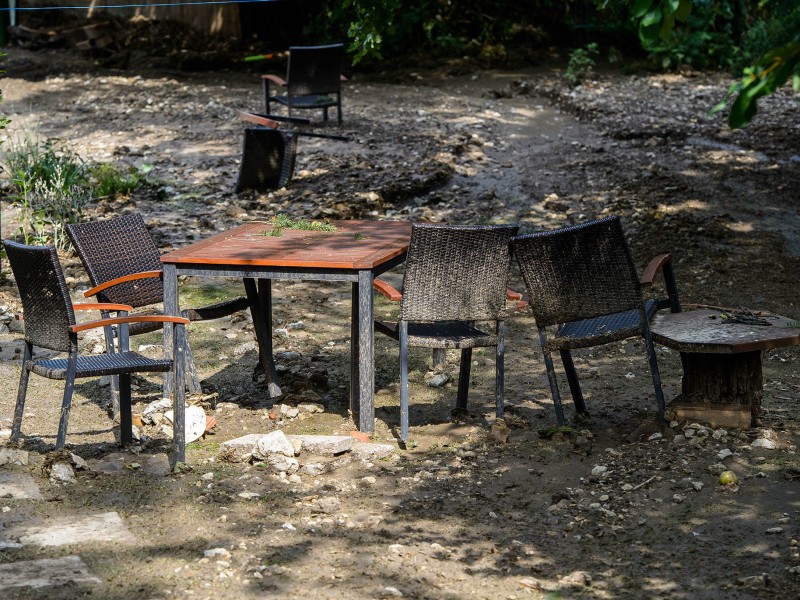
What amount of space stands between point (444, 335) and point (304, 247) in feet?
3.03

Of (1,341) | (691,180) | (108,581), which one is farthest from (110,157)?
(108,581)

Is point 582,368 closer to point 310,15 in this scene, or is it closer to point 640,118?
point 640,118

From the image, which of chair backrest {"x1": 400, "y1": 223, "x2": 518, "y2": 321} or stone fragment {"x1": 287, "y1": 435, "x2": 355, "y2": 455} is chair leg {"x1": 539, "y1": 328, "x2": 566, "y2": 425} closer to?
chair backrest {"x1": 400, "y1": 223, "x2": 518, "y2": 321}

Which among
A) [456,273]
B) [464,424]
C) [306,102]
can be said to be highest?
[306,102]

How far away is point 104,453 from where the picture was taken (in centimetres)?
586

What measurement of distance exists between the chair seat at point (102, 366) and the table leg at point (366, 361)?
3.30ft

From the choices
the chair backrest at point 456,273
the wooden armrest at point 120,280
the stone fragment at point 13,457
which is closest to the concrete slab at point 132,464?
the stone fragment at point 13,457

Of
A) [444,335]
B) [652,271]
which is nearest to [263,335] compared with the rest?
[444,335]

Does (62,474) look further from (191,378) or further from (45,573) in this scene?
(191,378)

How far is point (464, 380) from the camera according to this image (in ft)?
21.3

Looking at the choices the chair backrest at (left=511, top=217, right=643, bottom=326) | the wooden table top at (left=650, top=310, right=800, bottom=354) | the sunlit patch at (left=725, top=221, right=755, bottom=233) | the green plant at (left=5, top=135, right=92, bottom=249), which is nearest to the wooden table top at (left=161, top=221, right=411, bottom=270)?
the chair backrest at (left=511, top=217, right=643, bottom=326)

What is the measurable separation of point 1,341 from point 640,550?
489cm

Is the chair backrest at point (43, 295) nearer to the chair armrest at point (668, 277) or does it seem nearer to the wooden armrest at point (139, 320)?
the wooden armrest at point (139, 320)

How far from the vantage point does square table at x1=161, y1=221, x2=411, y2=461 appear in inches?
234
